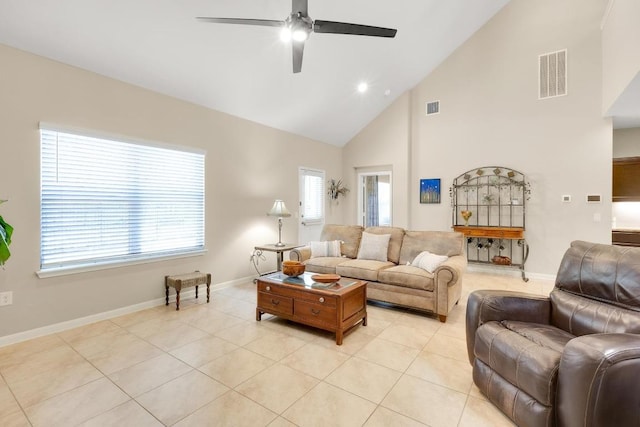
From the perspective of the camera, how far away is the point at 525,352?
1.70m

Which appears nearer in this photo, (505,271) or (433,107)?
(505,271)

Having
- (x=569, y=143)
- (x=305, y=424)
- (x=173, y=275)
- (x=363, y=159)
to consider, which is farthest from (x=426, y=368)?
(x=363, y=159)

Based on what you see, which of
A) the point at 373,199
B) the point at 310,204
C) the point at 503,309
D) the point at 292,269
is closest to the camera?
the point at 503,309

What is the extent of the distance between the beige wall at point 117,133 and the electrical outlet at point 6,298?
4cm

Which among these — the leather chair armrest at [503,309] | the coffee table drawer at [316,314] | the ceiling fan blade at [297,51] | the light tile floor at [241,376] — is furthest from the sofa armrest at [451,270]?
the ceiling fan blade at [297,51]

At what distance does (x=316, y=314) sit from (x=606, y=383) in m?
2.11

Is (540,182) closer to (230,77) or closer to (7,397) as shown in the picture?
(230,77)

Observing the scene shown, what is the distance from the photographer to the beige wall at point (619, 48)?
3314mm

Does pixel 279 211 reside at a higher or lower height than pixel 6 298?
higher

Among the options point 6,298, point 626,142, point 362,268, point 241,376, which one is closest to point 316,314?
point 241,376

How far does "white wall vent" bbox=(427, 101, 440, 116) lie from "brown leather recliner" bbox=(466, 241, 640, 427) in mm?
4527

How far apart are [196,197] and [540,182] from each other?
5.71 meters

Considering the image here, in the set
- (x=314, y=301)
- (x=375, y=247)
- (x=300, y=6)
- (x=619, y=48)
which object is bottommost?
(x=314, y=301)

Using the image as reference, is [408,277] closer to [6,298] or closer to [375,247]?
[375,247]
